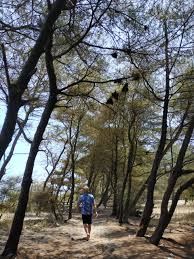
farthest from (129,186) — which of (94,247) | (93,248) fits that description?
(93,248)

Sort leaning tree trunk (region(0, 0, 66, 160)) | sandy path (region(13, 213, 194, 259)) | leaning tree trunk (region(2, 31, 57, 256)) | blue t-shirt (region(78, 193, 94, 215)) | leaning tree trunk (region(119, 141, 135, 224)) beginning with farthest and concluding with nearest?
leaning tree trunk (region(119, 141, 135, 224))
blue t-shirt (region(78, 193, 94, 215))
sandy path (region(13, 213, 194, 259))
leaning tree trunk (region(2, 31, 57, 256))
leaning tree trunk (region(0, 0, 66, 160))

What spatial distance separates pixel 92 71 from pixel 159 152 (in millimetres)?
3316

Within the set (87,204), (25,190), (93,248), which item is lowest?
(93,248)

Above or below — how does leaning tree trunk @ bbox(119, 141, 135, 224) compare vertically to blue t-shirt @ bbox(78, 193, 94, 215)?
above

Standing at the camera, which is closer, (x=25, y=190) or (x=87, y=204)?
(x=25, y=190)

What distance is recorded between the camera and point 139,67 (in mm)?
14312

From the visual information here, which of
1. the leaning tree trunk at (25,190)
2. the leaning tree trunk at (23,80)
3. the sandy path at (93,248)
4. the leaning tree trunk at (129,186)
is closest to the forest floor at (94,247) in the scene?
the sandy path at (93,248)

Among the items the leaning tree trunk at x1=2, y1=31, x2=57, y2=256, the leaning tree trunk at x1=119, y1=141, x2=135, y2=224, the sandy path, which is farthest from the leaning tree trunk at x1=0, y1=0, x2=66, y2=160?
the leaning tree trunk at x1=119, y1=141, x2=135, y2=224

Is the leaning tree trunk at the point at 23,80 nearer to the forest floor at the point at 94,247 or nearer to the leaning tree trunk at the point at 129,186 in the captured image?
the forest floor at the point at 94,247

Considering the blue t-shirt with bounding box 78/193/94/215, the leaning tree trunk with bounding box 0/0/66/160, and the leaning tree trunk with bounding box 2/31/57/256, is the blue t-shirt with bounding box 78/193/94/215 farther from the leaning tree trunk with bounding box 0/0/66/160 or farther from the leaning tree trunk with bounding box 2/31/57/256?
the leaning tree trunk with bounding box 0/0/66/160

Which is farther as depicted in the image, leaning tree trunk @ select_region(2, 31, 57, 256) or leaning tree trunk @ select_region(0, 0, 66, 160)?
leaning tree trunk @ select_region(2, 31, 57, 256)

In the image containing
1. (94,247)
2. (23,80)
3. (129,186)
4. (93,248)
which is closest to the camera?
(23,80)

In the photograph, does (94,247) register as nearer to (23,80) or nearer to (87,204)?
(87,204)

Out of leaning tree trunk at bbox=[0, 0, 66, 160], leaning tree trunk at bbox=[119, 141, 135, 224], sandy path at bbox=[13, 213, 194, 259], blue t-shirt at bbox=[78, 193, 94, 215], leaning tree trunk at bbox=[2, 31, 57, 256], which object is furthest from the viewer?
leaning tree trunk at bbox=[119, 141, 135, 224]
